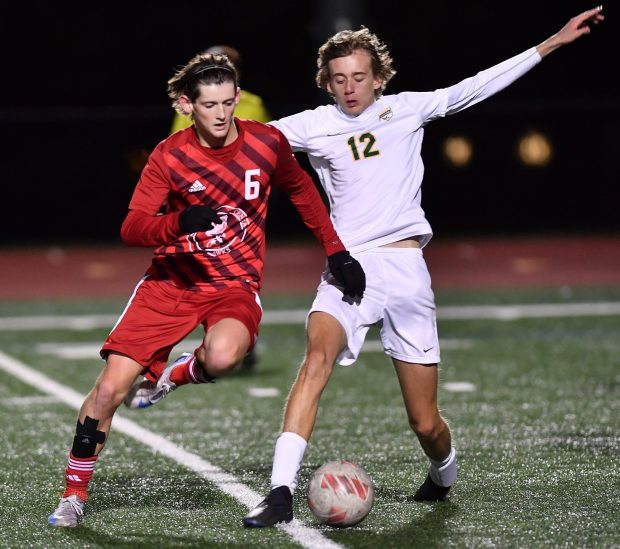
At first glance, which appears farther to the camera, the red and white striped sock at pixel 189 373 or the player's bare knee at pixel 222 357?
the red and white striped sock at pixel 189 373

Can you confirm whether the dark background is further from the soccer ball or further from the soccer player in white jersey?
the soccer ball

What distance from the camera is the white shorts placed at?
512cm

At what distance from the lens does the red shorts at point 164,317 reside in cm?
504

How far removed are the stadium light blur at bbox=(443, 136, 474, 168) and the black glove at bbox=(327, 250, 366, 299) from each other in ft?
67.4

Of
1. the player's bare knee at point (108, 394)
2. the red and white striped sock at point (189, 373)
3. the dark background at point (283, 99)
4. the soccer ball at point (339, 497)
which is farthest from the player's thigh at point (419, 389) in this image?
the dark background at point (283, 99)

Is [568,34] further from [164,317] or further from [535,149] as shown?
[535,149]

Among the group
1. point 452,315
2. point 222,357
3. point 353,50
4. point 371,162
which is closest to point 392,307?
point 371,162

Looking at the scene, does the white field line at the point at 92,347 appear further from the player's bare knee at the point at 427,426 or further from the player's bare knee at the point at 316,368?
the player's bare knee at the point at 316,368

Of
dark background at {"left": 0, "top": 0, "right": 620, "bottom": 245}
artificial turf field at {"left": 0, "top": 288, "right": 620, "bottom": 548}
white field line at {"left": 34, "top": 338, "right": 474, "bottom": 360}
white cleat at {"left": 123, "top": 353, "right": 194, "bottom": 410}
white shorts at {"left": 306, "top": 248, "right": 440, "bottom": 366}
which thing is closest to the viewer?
artificial turf field at {"left": 0, "top": 288, "right": 620, "bottom": 548}

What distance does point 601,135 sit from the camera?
1017 inches

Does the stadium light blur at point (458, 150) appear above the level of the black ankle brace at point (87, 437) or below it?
above

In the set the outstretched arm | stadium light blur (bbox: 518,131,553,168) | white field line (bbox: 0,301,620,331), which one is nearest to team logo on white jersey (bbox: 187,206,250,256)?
the outstretched arm

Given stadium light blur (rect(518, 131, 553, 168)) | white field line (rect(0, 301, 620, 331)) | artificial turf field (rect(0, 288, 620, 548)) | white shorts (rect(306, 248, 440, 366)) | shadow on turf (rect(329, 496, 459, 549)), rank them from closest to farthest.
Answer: shadow on turf (rect(329, 496, 459, 549))
artificial turf field (rect(0, 288, 620, 548))
white shorts (rect(306, 248, 440, 366))
white field line (rect(0, 301, 620, 331))
stadium light blur (rect(518, 131, 553, 168))

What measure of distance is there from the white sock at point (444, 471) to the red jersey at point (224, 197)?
40.6 inches
